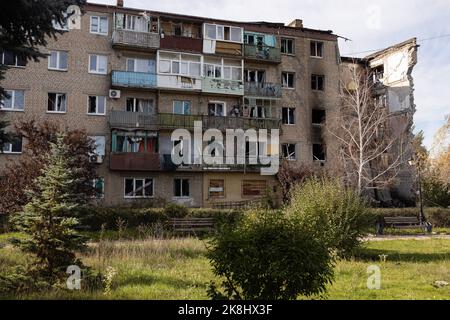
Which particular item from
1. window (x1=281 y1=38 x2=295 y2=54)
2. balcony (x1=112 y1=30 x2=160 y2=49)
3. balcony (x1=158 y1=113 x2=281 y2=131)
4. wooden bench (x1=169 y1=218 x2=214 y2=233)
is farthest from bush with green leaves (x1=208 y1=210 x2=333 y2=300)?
window (x1=281 y1=38 x2=295 y2=54)

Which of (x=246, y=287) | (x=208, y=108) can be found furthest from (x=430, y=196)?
(x=246, y=287)

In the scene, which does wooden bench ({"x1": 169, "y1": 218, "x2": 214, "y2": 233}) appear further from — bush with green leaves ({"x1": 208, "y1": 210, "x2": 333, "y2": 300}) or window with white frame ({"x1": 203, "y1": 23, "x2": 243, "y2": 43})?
window with white frame ({"x1": 203, "y1": 23, "x2": 243, "y2": 43})

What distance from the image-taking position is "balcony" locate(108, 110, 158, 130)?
32.9 metres

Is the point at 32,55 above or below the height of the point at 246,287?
above

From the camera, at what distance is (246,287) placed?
6324 millimetres

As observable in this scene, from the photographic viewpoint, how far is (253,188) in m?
36.6

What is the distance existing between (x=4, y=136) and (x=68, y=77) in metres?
26.3

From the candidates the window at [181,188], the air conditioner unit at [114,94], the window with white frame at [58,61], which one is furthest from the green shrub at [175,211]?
the window with white frame at [58,61]

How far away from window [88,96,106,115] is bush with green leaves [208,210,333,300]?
29.0m

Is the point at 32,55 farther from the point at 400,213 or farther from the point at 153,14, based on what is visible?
the point at 153,14

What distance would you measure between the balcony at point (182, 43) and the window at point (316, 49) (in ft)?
35.9

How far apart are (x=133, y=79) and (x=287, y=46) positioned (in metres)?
14.6

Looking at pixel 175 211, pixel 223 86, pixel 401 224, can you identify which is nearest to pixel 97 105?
pixel 223 86
